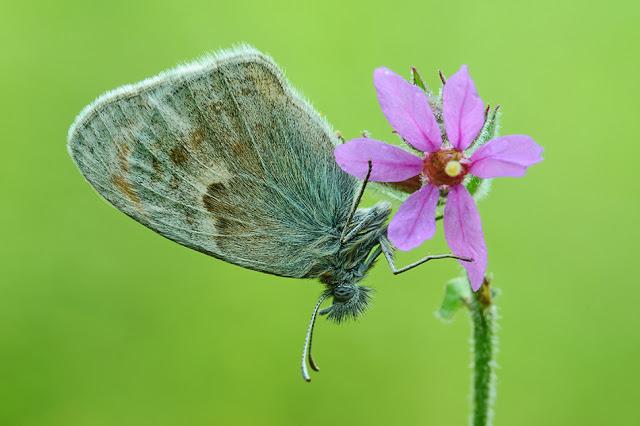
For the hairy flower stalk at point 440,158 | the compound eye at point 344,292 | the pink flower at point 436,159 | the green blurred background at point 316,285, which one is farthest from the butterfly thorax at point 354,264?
the green blurred background at point 316,285

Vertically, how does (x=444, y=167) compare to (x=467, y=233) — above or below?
above

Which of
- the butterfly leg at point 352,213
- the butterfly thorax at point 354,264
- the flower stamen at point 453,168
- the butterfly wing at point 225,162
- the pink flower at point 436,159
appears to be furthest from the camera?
the butterfly thorax at point 354,264

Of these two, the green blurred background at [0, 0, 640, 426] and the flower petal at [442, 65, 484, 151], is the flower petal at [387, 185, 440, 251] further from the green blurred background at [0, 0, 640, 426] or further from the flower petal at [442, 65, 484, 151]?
the green blurred background at [0, 0, 640, 426]

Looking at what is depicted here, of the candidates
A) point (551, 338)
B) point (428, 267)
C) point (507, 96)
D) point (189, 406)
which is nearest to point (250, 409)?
point (189, 406)

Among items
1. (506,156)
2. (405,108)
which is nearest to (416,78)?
(405,108)

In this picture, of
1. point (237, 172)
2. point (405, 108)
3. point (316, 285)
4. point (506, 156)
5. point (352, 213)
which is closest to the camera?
point (506, 156)

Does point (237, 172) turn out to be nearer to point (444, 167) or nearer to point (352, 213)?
point (352, 213)

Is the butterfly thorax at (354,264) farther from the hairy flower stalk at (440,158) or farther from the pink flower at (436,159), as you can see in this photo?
the pink flower at (436,159)
